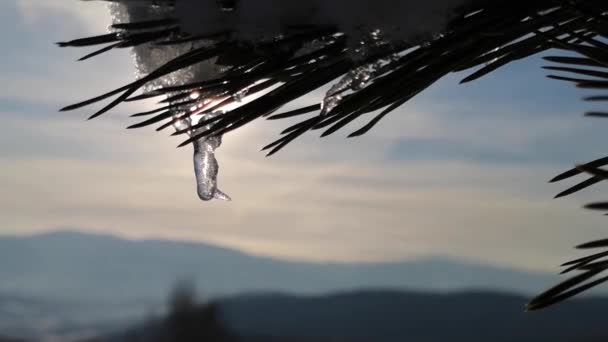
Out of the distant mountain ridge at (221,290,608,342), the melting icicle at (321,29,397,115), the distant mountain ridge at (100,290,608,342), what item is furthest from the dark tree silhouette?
the distant mountain ridge at (221,290,608,342)

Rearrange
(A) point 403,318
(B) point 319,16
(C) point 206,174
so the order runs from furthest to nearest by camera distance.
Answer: (A) point 403,318 → (C) point 206,174 → (B) point 319,16

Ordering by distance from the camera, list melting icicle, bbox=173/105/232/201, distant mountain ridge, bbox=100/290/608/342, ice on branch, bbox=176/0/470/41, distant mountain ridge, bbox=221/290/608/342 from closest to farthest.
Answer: ice on branch, bbox=176/0/470/41
melting icicle, bbox=173/105/232/201
distant mountain ridge, bbox=100/290/608/342
distant mountain ridge, bbox=221/290/608/342

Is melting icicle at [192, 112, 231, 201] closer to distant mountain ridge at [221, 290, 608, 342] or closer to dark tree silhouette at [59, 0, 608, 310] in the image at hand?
dark tree silhouette at [59, 0, 608, 310]

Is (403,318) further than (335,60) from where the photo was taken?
Yes

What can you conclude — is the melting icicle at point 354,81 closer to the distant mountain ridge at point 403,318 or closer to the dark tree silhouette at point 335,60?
the dark tree silhouette at point 335,60

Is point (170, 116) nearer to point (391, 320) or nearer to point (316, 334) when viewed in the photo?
point (316, 334)

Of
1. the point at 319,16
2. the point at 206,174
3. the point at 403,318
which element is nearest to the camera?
the point at 319,16

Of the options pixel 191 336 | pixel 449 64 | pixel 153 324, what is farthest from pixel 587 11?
pixel 153 324

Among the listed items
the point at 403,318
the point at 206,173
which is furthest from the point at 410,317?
the point at 206,173

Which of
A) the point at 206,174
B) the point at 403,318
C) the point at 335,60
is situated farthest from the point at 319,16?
the point at 403,318

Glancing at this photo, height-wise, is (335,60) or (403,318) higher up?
(335,60)

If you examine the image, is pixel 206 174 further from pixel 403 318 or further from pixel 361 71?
pixel 403 318
